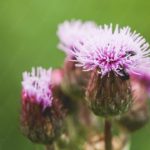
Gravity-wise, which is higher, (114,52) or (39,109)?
(114,52)

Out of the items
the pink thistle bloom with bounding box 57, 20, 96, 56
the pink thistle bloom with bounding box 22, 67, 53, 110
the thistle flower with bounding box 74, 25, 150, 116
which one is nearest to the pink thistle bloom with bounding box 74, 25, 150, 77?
the thistle flower with bounding box 74, 25, 150, 116

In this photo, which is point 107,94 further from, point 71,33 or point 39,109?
point 71,33

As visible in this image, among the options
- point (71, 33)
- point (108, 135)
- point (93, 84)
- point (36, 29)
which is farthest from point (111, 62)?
point (36, 29)

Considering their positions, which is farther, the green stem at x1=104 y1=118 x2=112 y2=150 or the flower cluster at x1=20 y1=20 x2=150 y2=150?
the green stem at x1=104 y1=118 x2=112 y2=150

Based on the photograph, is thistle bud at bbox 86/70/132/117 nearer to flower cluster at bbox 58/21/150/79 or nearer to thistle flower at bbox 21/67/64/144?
flower cluster at bbox 58/21/150/79

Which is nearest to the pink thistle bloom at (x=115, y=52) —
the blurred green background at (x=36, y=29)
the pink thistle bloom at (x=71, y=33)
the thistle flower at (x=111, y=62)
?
the thistle flower at (x=111, y=62)

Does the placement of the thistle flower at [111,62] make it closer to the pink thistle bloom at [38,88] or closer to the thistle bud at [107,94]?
the thistle bud at [107,94]
